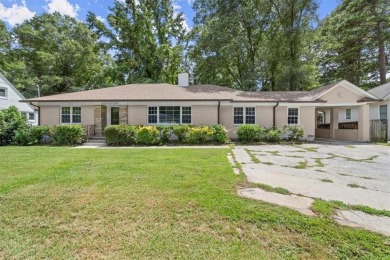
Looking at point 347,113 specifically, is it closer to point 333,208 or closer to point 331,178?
point 331,178

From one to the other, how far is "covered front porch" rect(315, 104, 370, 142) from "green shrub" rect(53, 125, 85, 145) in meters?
17.4

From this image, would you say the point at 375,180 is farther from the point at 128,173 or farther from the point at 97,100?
the point at 97,100

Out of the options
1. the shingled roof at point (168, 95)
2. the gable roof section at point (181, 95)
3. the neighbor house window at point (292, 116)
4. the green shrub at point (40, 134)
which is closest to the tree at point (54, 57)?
the shingled roof at point (168, 95)

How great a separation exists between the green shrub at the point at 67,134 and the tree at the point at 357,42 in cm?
2405

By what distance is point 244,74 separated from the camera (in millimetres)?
23703

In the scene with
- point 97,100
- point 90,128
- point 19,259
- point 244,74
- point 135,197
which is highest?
point 244,74

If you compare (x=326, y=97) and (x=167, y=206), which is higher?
(x=326, y=97)

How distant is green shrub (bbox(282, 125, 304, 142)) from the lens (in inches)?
548

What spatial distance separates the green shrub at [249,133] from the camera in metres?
13.3

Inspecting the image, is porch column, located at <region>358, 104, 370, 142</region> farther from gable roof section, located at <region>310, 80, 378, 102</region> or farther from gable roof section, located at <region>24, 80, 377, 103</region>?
gable roof section, located at <region>24, 80, 377, 103</region>

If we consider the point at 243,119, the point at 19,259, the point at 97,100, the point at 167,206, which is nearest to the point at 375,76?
the point at 243,119

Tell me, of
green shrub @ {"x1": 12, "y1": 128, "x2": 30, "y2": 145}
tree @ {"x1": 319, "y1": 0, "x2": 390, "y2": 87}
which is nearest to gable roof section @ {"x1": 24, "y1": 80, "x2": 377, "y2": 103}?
green shrub @ {"x1": 12, "y1": 128, "x2": 30, "y2": 145}

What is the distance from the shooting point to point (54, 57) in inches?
1129

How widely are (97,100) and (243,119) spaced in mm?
9755
